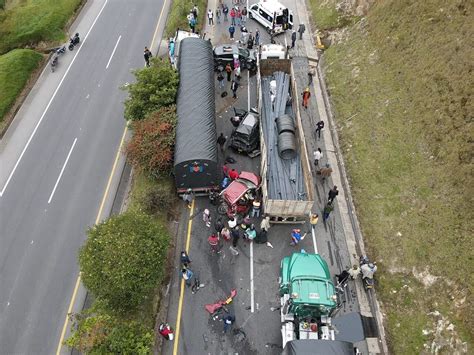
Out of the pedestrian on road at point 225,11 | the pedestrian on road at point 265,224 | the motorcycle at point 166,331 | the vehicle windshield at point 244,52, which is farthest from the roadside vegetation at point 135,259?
the pedestrian on road at point 225,11

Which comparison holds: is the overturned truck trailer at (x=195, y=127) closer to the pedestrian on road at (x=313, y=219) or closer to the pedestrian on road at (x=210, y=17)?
the pedestrian on road at (x=313, y=219)

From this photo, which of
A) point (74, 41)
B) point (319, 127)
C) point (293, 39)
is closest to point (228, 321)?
point (319, 127)

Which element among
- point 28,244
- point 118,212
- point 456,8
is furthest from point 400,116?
point 28,244

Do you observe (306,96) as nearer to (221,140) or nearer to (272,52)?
(272,52)

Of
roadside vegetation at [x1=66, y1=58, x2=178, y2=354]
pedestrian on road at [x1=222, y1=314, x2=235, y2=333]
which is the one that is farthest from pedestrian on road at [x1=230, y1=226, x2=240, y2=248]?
pedestrian on road at [x1=222, y1=314, x2=235, y2=333]

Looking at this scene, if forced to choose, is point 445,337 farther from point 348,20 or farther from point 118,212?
point 348,20

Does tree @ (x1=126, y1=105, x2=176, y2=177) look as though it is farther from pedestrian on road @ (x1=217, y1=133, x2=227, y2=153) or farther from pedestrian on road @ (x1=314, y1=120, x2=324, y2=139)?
pedestrian on road @ (x1=314, y1=120, x2=324, y2=139)
